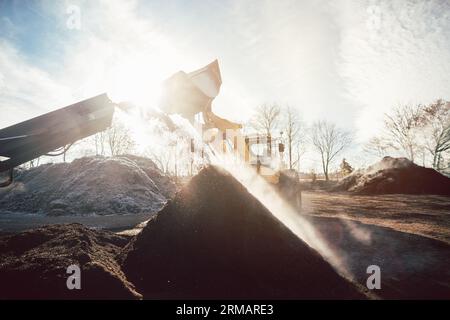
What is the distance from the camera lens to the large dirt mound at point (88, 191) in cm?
1517

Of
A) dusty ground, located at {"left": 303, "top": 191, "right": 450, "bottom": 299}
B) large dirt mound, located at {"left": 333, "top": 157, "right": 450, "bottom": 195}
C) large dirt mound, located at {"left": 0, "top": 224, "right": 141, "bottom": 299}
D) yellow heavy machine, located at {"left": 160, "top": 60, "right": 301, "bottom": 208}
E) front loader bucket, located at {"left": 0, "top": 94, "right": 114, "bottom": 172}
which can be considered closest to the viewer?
large dirt mound, located at {"left": 0, "top": 224, "right": 141, "bottom": 299}

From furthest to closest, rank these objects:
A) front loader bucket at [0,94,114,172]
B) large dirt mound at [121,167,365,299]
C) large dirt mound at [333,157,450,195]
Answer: large dirt mound at [333,157,450,195]
large dirt mound at [121,167,365,299]
front loader bucket at [0,94,114,172]

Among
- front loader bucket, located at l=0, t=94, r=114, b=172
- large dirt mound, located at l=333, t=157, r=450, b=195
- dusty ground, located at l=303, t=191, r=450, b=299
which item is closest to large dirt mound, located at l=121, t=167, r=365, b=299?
dusty ground, located at l=303, t=191, r=450, b=299

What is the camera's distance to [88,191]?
53.7ft

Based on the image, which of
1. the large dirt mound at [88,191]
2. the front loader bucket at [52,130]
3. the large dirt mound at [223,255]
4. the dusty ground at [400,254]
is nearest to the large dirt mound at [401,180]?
the dusty ground at [400,254]

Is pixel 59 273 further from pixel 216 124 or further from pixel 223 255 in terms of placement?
pixel 216 124

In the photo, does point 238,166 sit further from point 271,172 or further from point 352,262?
point 352,262

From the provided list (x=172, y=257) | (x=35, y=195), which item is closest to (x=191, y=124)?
(x=172, y=257)

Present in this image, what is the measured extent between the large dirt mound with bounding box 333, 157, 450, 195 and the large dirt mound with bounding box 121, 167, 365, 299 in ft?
66.7

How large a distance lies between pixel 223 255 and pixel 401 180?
2191 cm

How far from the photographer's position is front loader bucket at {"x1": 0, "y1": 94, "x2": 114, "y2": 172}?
3199mm

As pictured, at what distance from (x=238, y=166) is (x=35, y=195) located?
16.1 m

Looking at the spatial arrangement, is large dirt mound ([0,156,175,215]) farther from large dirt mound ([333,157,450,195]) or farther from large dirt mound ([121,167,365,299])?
large dirt mound ([333,157,450,195])
